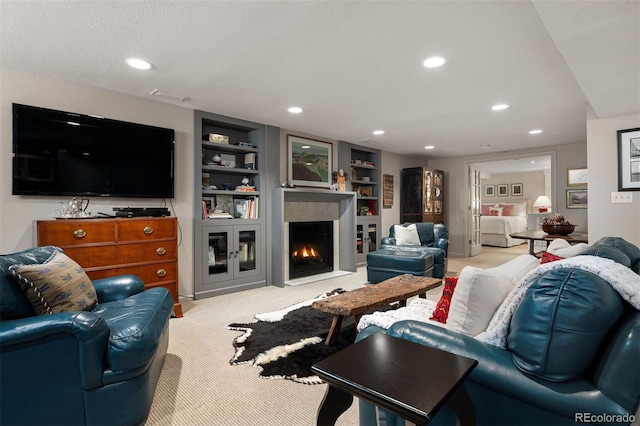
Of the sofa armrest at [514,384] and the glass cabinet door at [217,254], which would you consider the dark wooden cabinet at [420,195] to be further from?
the sofa armrest at [514,384]

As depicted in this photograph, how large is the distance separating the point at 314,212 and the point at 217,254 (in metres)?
1.86

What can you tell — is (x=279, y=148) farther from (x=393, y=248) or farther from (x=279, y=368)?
(x=279, y=368)

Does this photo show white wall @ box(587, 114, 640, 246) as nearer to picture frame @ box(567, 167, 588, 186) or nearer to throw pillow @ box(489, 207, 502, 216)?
picture frame @ box(567, 167, 588, 186)

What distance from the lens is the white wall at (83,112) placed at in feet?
9.25

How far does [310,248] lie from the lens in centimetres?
542

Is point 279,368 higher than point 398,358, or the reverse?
point 398,358

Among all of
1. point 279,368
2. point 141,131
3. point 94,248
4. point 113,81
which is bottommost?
point 279,368

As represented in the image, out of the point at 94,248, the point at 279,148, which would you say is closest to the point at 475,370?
the point at 94,248

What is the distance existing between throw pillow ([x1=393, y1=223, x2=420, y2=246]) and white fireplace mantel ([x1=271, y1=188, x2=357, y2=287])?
81 cm

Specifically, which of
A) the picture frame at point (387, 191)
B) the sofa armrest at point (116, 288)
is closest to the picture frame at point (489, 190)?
the picture frame at point (387, 191)

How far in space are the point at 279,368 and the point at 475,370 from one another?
1464mm

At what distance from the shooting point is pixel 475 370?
115cm

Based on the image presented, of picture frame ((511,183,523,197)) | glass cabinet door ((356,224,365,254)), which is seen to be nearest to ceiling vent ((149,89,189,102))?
glass cabinet door ((356,224,365,254))

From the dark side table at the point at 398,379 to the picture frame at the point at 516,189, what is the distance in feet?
39.3
